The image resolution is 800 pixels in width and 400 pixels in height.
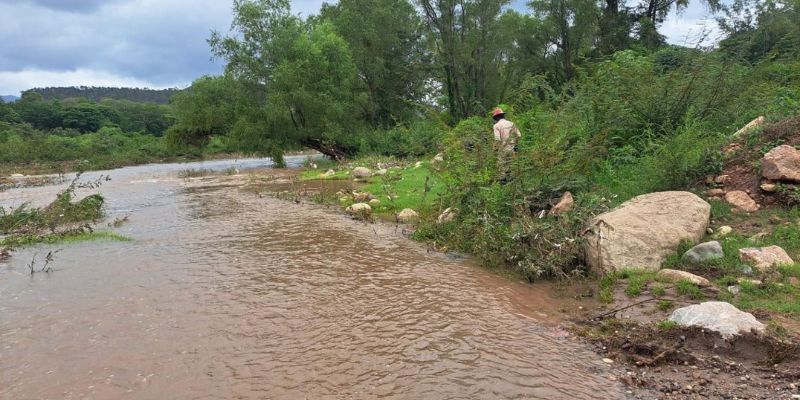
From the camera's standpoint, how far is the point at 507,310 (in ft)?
20.0

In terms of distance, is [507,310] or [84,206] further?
[84,206]

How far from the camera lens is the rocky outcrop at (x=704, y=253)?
6.57 meters

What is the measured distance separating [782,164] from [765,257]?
2.67 metres

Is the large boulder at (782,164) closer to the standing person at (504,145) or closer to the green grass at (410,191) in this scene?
the standing person at (504,145)

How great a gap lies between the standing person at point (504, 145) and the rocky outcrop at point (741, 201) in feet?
12.4

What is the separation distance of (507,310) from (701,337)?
212cm

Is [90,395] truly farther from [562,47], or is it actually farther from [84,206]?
[562,47]

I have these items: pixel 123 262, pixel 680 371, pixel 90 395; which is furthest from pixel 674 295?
pixel 123 262

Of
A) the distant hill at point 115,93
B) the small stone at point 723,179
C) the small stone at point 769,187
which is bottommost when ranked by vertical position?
the small stone at point 769,187

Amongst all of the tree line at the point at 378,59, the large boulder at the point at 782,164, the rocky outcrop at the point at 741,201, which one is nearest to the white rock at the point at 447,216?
the rocky outcrop at the point at 741,201

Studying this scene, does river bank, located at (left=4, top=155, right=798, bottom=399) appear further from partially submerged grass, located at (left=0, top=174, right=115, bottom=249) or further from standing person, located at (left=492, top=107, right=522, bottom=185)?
partially submerged grass, located at (left=0, top=174, right=115, bottom=249)

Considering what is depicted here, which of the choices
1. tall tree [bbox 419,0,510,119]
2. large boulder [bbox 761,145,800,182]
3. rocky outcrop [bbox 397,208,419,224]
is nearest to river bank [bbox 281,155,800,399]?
large boulder [bbox 761,145,800,182]

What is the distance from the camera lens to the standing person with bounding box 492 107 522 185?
930 centimetres

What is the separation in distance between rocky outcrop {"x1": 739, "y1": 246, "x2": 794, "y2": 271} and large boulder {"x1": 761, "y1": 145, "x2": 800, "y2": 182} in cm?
221
